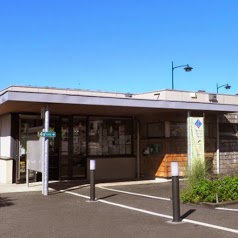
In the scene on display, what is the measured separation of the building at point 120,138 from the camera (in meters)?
15.8

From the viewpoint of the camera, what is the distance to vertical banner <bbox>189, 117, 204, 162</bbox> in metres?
A: 15.1

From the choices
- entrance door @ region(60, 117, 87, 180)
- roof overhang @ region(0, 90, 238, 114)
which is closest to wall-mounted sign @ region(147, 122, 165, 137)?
roof overhang @ region(0, 90, 238, 114)

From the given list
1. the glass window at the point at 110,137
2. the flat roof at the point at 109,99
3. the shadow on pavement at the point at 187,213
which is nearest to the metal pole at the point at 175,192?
the shadow on pavement at the point at 187,213

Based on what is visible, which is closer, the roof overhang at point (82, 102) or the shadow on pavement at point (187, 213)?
the shadow on pavement at point (187, 213)

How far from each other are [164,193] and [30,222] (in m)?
5.39

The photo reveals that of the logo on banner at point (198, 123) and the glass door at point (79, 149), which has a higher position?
the logo on banner at point (198, 123)

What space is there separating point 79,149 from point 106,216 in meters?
8.18

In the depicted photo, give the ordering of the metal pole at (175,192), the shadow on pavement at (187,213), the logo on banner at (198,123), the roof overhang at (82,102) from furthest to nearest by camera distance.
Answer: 1. the logo on banner at (198,123)
2. the roof overhang at (82,102)
3. the shadow on pavement at (187,213)
4. the metal pole at (175,192)

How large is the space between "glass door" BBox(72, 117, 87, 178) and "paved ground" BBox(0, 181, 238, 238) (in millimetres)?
3675

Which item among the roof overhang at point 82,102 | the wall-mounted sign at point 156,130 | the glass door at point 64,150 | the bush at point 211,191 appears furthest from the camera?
the wall-mounted sign at point 156,130

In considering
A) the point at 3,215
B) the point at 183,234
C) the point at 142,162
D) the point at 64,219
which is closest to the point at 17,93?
the point at 3,215

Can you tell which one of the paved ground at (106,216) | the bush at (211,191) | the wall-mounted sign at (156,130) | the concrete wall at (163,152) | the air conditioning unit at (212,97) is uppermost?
the air conditioning unit at (212,97)

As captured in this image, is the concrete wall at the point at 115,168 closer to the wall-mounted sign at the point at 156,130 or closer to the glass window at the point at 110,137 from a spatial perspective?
the glass window at the point at 110,137

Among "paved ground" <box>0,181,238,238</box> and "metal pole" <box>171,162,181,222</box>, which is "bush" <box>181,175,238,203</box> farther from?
"metal pole" <box>171,162,181,222</box>
